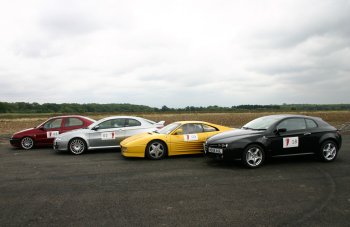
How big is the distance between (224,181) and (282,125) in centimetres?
323

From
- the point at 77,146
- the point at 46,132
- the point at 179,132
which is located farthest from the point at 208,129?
the point at 46,132

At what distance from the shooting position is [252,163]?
9055mm

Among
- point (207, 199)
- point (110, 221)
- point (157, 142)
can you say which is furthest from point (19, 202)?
point (157, 142)

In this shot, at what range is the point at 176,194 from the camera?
6.41 metres

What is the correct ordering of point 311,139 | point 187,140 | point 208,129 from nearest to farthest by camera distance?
point 311,139 < point 187,140 < point 208,129

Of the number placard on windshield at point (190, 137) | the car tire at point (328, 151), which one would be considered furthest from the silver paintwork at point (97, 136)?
the car tire at point (328, 151)

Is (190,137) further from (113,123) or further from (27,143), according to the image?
(27,143)

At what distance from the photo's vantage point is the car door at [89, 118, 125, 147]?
12773mm

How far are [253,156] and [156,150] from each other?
10.6 ft

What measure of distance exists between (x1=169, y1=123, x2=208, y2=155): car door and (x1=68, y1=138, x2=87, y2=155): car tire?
3790 millimetres

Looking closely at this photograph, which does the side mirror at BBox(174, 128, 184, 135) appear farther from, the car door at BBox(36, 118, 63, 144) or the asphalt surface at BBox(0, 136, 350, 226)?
the car door at BBox(36, 118, 63, 144)

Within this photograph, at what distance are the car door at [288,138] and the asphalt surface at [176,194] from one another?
1.40ft

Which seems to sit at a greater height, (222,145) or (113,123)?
(113,123)

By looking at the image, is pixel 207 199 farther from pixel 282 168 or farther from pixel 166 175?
pixel 282 168
